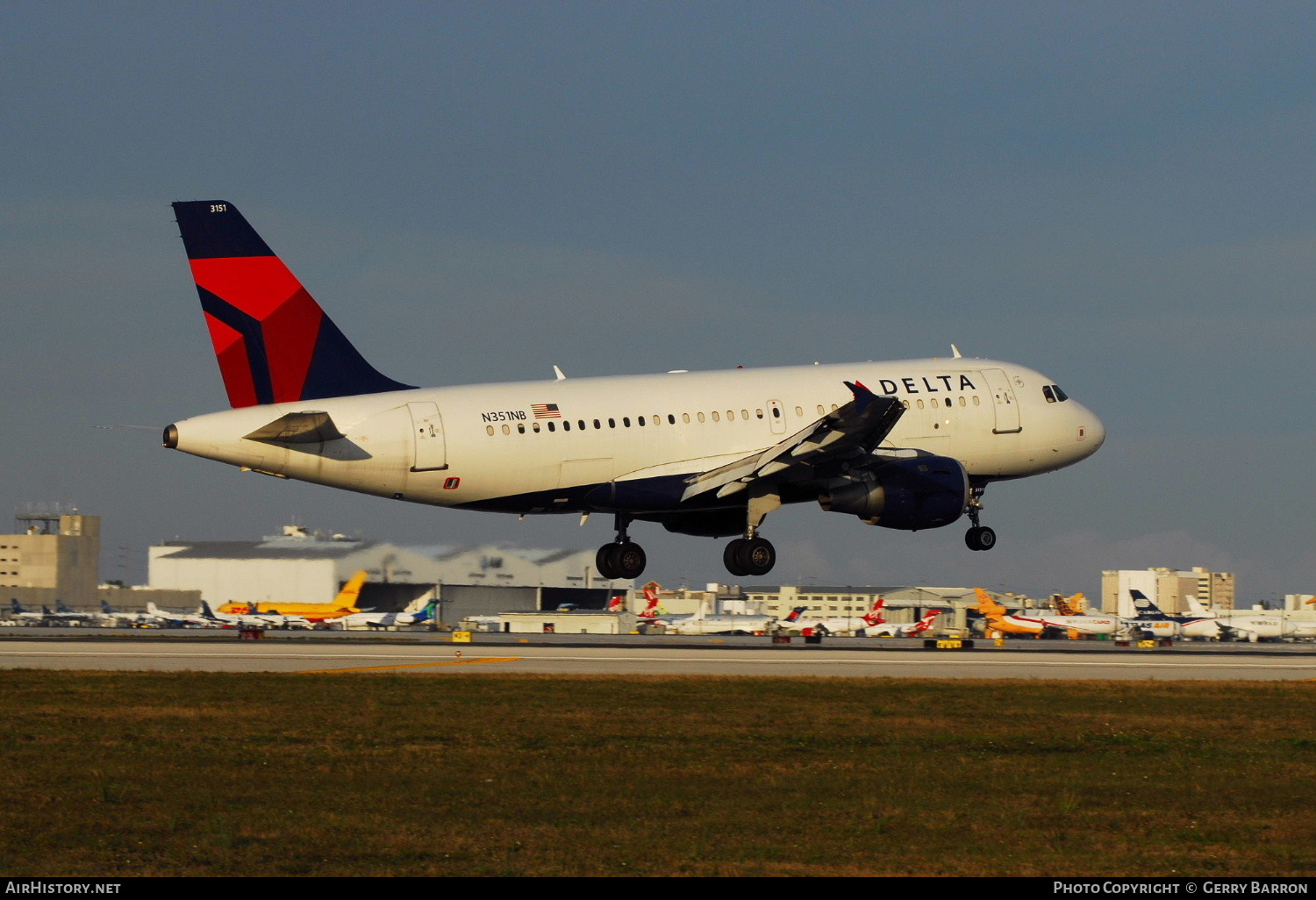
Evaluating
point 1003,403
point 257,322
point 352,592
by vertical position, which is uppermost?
point 257,322

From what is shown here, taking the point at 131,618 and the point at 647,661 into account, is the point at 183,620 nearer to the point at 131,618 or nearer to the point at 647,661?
the point at 131,618

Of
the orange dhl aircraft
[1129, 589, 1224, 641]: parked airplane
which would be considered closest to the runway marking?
the orange dhl aircraft

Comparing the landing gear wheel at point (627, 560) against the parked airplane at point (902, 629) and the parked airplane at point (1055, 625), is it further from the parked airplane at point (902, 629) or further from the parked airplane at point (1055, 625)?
the parked airplane at point (1055, 625)

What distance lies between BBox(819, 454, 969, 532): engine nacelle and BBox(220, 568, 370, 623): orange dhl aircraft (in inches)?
1844

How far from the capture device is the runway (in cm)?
3719

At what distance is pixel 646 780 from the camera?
19844 mm

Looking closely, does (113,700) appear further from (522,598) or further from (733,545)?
(522,598)

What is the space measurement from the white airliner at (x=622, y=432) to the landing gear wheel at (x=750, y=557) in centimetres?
6

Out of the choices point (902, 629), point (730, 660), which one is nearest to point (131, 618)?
point (902, 629)

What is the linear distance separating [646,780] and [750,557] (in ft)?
83.2

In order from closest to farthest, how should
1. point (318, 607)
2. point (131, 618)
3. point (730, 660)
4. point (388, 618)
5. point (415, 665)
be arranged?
point (415, 665), point (730, 660), point (318, 607), point (388, 618), point (131, 618)

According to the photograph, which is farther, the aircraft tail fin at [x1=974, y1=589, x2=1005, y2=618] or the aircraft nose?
the aircraft tail fin at [x1=974, y1=589, x2=1005, y2=618]

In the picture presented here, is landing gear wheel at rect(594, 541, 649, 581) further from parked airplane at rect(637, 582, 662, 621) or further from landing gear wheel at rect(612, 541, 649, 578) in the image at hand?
parked airplane at rect(637, 582, 662, 621)
